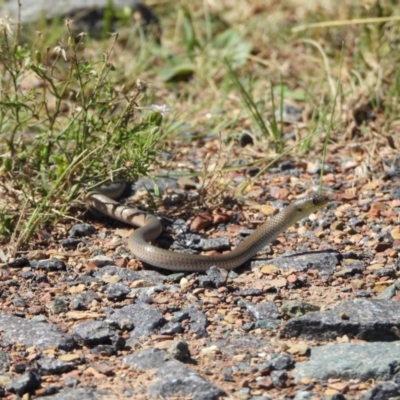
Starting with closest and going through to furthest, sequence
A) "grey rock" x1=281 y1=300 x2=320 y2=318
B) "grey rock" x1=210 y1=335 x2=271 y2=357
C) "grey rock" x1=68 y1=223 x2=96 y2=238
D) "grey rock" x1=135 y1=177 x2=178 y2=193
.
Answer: "grey rock" x1=210 y1=335 x2=271 y2=357 < "grey rock" x1=281 y1=300 x2=320 y2=318 < "grey rock" x1=68 y1=223 x2=96 y2=238 < "grey rock" x1=135 y1=177 x2=178 y2=193

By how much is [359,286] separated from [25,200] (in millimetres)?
2131

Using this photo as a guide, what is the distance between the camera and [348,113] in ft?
26.8

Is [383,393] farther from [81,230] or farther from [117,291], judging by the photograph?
[81,230]

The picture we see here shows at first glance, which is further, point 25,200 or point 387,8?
point 387,8

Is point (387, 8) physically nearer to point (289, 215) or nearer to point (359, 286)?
point (289, 215)

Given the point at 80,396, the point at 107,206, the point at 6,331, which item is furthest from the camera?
the point at 107,206

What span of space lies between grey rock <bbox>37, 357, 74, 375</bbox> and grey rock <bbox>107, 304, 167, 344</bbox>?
454 mm

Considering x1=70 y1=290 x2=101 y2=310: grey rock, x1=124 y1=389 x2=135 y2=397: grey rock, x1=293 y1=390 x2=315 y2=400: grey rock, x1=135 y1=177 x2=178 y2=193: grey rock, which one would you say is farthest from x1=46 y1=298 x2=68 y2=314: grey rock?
x1=135 y1=177 x2=178 y2=193: grey rock

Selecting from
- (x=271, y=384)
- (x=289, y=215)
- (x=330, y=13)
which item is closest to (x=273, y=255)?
(x=289, y=215)

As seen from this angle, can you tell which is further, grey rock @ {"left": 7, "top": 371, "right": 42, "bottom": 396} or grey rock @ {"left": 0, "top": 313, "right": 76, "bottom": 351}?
grey rock @ {"left": 0, "top": 313, "right": 76, "bottom": 351}

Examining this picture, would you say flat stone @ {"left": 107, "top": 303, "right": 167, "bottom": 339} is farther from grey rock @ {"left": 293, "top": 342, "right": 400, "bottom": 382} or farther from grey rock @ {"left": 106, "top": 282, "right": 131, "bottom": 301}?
grey rock @ {"left": 293, "top": 342, "right": 400, "bottom": 382}

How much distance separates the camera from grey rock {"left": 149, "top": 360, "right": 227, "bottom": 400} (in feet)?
14.4

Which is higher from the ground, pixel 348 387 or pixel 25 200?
pixel 25 200

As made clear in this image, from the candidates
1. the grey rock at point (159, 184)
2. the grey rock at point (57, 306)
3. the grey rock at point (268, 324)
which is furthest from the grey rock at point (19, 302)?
the grey rock at point (159, 184)
